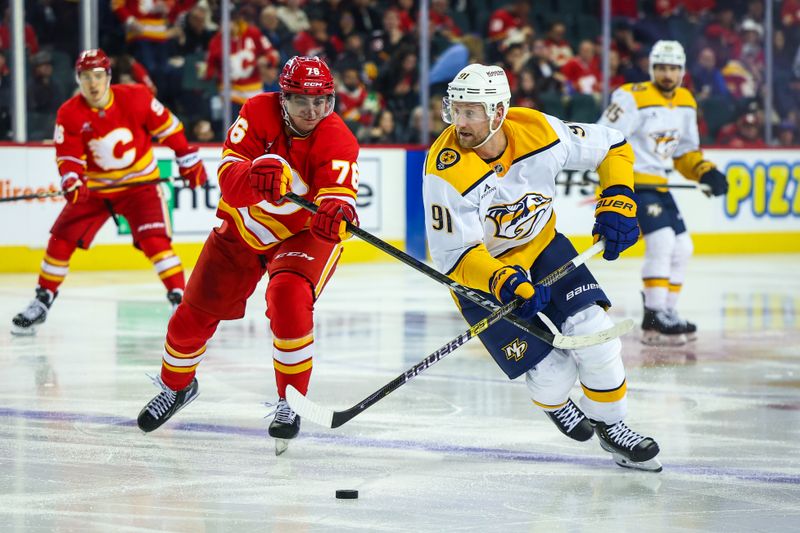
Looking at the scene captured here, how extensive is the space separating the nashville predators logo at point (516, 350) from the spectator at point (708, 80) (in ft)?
25.0

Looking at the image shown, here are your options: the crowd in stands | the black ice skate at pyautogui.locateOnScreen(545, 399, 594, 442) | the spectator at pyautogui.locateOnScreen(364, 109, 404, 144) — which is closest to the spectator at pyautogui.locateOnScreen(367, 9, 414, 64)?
the crowd in stands

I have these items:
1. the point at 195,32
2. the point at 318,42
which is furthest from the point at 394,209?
the point at 195,32

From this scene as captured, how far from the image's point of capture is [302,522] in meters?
2.99

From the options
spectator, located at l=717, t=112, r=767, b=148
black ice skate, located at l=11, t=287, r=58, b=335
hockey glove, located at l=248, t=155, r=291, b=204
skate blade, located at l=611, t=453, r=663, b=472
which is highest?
hockey glove, located at l=248, t=155, r=291, b=204

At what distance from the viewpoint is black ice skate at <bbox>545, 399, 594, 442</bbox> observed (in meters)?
3.69

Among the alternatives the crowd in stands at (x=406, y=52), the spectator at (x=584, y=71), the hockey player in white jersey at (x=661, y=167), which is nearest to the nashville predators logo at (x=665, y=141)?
the hockey player in white jersey at (x=661, y=167)

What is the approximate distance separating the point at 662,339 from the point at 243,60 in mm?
4014

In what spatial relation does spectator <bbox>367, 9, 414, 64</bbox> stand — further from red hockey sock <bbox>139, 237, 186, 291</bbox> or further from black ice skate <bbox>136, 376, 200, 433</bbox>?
black ice skate <bbox>136, 376, 200, 433</bbox>

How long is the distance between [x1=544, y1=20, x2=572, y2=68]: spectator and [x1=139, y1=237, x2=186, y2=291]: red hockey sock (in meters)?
4.94

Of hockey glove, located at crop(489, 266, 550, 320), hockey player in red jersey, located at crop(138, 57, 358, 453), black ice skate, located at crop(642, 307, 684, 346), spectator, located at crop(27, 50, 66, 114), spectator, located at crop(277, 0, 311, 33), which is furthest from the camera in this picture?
spectator, located at crop(277, 0, 311, 33)

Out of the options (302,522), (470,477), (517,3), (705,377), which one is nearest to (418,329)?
(705,377)

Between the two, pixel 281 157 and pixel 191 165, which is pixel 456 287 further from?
pixel 191 165

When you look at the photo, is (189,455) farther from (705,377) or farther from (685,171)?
(685,171)

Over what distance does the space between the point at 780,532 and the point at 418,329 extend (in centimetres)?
352
